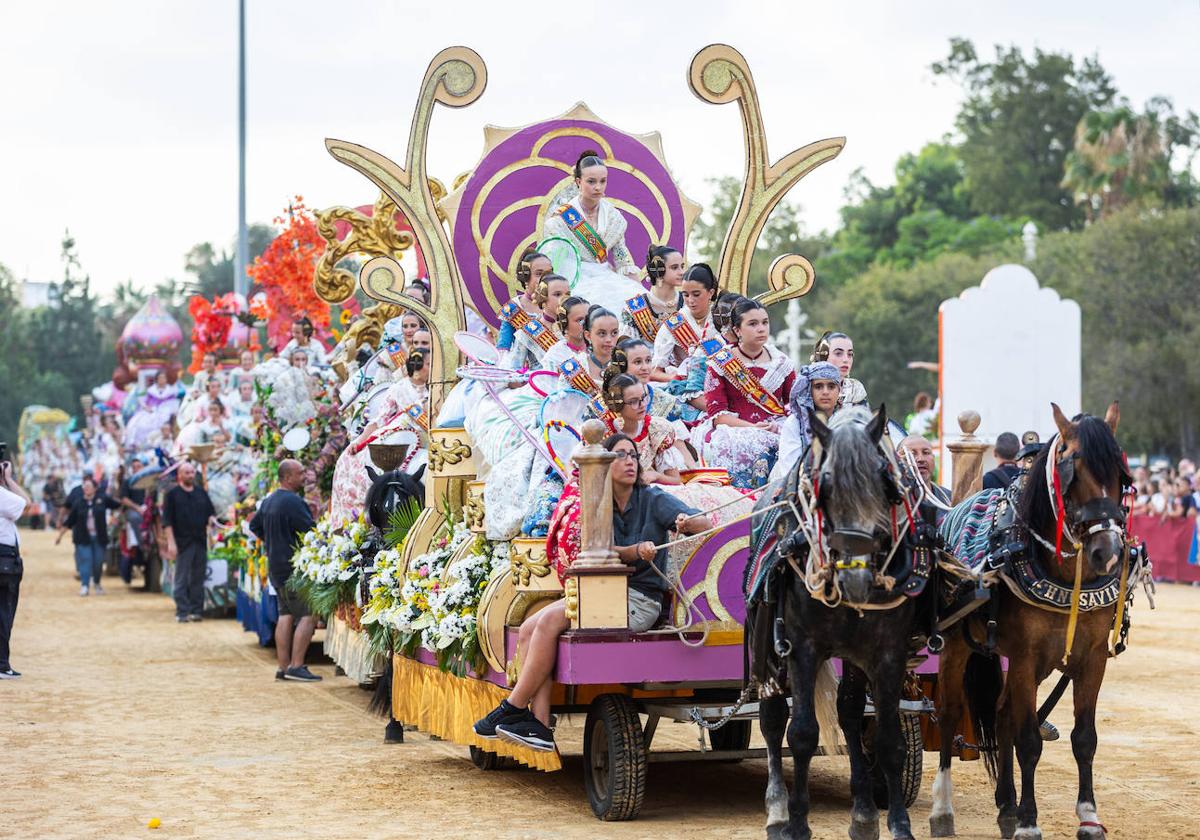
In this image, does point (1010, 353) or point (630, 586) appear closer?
point (630, 586)

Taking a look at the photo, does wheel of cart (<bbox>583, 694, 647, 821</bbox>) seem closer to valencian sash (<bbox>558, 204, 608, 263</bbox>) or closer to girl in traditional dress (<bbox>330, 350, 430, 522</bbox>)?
valencian sash (<bbox>558, 204, 608, 263</bbox>)

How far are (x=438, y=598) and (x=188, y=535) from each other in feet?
39.0

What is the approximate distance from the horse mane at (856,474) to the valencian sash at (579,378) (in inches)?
93.7

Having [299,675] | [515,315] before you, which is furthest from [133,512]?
[515,315]

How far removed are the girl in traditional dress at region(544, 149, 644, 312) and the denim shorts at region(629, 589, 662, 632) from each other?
3278 millimetres

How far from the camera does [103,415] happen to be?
3083cm

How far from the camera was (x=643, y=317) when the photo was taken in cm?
1038

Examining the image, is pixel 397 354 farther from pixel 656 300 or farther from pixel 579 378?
pixel 579 378

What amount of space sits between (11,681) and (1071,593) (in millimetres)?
10476

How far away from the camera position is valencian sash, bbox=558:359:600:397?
9141 millimetres

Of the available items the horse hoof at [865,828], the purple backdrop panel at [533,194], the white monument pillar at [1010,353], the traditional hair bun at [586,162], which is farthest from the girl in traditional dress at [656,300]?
the white monument pillar at [1010,353]

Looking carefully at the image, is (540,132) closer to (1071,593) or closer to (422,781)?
(422,781)

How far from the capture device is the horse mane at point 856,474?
680 centimetres

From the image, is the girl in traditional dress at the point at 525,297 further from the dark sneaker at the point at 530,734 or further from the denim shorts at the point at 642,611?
the dark sneaker at the point at 530,734
